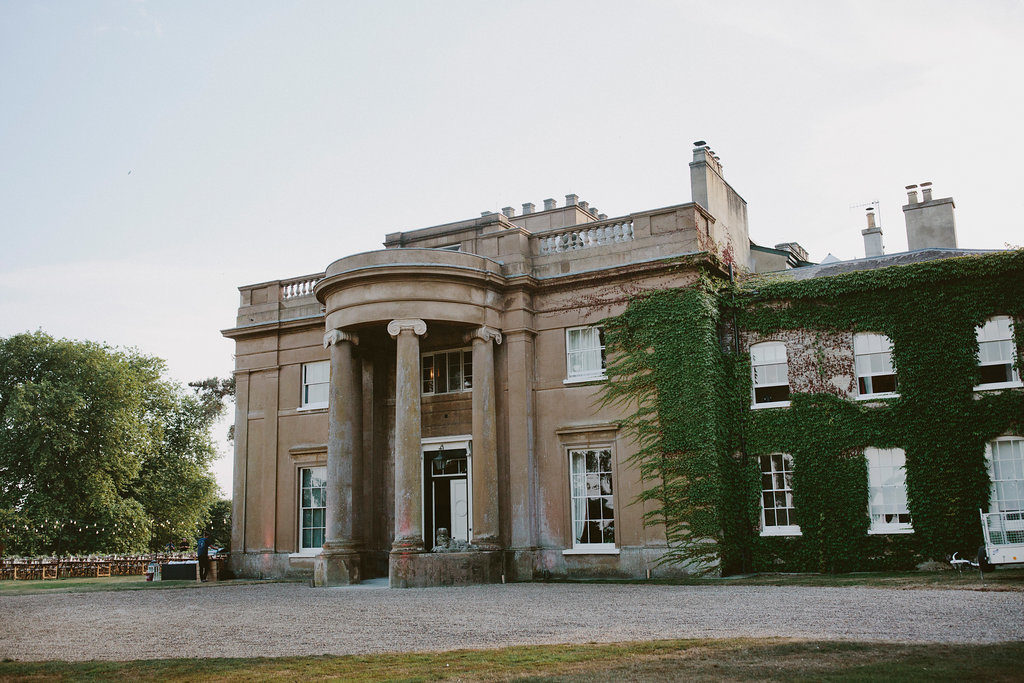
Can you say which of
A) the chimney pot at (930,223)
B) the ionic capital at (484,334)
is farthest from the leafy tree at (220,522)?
the chimney pot at (930,223)

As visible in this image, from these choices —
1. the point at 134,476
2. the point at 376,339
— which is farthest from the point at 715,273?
the point at 134,476

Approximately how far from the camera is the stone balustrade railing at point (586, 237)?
898 inches

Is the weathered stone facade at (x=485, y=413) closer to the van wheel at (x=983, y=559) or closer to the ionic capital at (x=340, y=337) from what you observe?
the ionic capital at (x=340, y=337)

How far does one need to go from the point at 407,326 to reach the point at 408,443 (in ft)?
9.36

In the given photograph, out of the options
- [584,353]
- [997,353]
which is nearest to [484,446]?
[584,353]

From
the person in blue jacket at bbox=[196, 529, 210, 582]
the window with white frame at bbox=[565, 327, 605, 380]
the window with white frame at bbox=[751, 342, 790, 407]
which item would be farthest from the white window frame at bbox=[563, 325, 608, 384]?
the person in blue jacket at bbox=[196, 529, 210, 582]

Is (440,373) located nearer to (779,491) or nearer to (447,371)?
(447,371)

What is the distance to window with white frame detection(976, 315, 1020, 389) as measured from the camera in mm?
19656

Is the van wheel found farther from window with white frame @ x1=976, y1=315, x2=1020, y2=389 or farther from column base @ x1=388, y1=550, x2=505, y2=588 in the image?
column base @ x1=388, y1=550, x2=505, y2=588

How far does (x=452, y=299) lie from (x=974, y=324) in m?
12.1

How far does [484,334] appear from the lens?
2225cm

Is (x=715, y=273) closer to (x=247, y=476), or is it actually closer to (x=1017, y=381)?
(x=1017, y=381)

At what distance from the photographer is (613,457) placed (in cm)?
2162

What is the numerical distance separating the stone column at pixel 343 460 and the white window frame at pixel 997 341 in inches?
579
